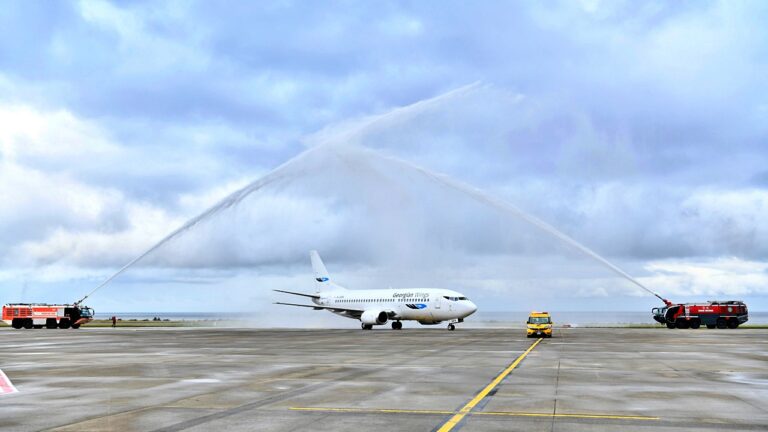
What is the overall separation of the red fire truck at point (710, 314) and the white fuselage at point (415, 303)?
21.9 meters

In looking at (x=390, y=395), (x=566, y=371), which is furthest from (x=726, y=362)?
(x=390, y=395)

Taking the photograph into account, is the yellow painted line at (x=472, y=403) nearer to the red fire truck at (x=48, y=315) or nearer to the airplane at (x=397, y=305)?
the airplane at (x=397, y=305)

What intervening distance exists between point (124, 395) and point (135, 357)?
14997 mm

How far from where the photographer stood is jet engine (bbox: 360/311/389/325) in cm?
7519

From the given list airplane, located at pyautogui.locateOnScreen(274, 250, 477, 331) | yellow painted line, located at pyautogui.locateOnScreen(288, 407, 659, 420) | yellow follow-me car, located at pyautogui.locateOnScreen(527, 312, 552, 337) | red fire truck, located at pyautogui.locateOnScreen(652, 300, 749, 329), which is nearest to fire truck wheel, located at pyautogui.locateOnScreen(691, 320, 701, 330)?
red fire truck, located at pyautogui.locateOnScreen(652, 300, 749, 329)

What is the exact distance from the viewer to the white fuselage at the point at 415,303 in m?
70.2

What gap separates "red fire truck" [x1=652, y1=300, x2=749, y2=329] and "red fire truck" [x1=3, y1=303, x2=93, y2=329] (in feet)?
227

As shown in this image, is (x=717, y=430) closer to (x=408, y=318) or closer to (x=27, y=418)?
(x=27, y=418)

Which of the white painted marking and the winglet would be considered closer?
the white painted marking

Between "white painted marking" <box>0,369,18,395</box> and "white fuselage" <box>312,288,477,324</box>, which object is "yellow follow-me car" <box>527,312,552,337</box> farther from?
"white painted marking" <box>0,369,18,395</box>

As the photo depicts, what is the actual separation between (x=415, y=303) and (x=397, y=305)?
2.87 meters

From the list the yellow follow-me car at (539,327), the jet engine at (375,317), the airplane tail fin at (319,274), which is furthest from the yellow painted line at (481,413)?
the airplane tail fin at (319,274)

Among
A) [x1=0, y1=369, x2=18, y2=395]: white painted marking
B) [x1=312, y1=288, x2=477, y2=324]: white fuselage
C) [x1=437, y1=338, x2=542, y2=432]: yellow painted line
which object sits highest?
[x1=312, y1=288, x2=477, y2=324]: white fuselage

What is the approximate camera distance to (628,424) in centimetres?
1274
